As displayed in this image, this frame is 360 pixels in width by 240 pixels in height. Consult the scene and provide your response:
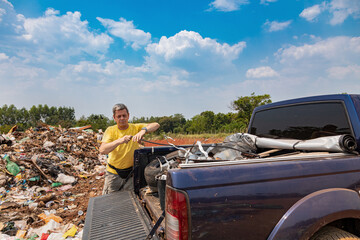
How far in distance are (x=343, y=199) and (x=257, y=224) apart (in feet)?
2.53

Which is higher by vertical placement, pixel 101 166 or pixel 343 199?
pixel 343 199

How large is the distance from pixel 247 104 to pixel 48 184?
1223 inches

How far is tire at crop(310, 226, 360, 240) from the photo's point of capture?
5.77ft

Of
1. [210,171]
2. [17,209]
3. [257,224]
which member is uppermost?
[210,171]

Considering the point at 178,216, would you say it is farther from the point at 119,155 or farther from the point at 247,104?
the point at 247,104

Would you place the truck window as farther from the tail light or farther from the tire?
the tail light

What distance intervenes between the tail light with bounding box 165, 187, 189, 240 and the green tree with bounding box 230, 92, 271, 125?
109 feet

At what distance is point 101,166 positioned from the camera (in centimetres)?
1031

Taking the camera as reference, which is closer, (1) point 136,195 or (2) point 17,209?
(1) point 136,195

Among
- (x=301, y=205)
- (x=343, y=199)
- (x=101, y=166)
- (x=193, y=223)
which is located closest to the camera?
(x=193, y=223)

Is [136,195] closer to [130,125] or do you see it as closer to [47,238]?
[130,125]

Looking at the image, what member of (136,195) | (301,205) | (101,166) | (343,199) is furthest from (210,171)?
(101,166)

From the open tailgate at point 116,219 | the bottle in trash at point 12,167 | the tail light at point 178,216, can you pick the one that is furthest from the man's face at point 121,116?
the bottle in trash at point 12,167

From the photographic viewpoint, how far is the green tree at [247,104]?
34.0 meters
